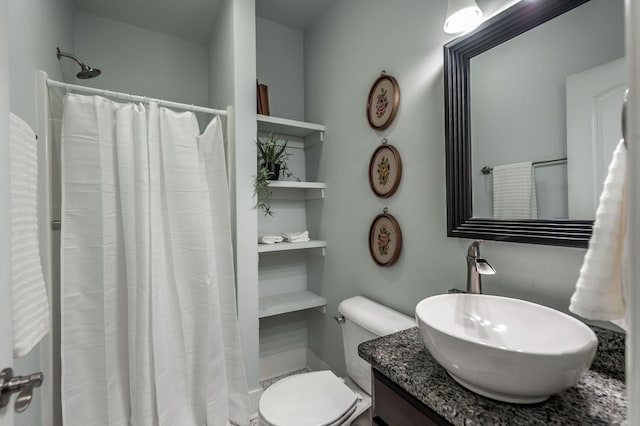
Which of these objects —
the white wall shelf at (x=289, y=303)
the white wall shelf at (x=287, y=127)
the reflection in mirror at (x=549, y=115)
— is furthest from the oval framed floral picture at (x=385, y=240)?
the white wall shelf at (x=287, y=127)

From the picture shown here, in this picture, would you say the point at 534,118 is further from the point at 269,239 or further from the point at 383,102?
the point at 269,239

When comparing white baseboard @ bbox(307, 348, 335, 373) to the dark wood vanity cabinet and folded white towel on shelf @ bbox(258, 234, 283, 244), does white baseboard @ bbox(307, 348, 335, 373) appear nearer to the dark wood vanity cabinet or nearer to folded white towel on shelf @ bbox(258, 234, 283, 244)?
folded white towel on shelf @ bbox(258, 234, 283, 244)

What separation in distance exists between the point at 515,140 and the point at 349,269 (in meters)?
1.20

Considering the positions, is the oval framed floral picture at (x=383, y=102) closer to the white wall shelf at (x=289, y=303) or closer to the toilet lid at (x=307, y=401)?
the white wall shelf at (x=289, y=303)

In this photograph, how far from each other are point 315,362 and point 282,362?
0.90 feet

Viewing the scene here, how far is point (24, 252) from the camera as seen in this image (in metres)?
0.78

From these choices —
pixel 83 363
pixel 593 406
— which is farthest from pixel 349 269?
pixel 83 363

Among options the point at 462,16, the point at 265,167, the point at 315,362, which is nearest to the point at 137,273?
the point at 265,167

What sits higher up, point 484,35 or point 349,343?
point 484,35

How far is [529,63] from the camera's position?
0.98 metres

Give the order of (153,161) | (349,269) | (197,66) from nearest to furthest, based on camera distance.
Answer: (153,161) < (349,269) < (197,66)

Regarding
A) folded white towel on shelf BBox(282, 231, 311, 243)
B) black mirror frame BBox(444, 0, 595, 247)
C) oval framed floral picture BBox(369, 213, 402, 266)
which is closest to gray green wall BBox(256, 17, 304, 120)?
folded white towel on shelf BBox(282, 231, 311, 243)

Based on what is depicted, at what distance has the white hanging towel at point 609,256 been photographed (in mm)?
498

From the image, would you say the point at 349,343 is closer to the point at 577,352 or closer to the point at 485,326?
the point at 485,326
